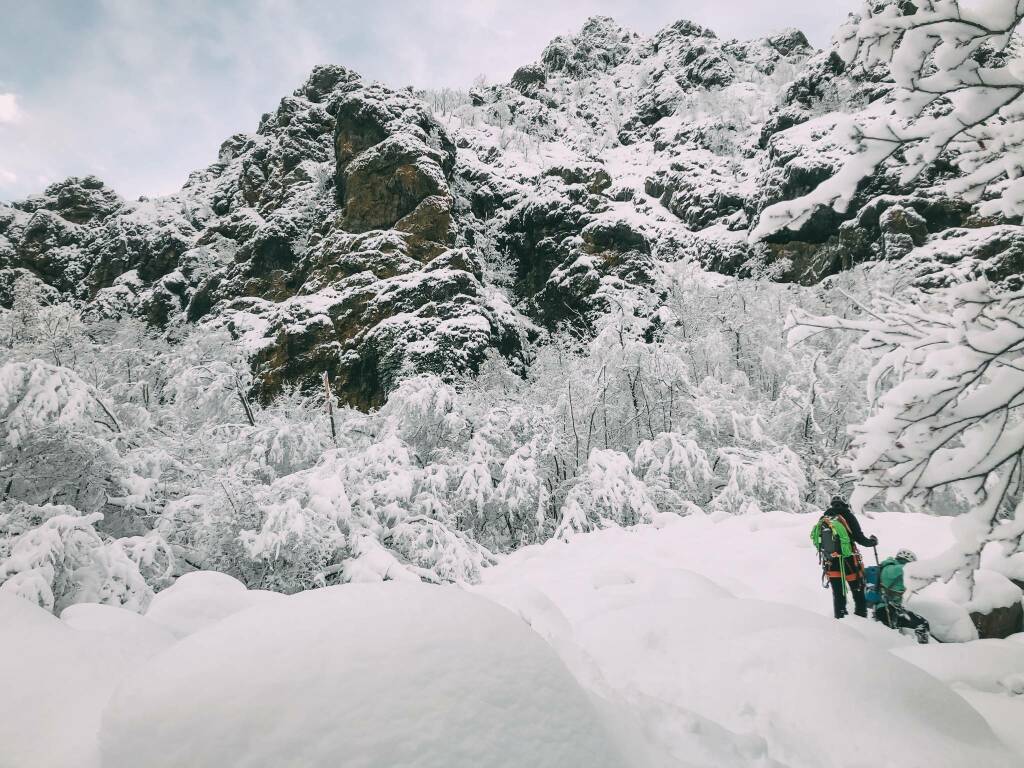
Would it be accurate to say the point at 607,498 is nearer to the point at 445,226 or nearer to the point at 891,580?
the point at 891,580


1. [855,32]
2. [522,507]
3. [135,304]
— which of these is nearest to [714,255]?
[522,507]

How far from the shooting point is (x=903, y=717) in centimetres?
199

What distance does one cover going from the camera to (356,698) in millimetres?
1321

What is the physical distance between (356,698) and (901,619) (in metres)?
4.47

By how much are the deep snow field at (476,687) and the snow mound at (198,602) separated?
0.06 feet

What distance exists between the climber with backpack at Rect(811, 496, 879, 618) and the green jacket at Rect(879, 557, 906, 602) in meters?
0.16

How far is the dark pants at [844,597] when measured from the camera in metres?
4.09

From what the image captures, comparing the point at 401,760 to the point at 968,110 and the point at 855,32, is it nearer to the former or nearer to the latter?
the point at 968,110

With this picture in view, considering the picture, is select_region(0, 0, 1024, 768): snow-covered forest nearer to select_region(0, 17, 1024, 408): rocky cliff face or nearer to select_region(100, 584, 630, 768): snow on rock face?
select_region(100, 584, 630, 768): snow on rock face

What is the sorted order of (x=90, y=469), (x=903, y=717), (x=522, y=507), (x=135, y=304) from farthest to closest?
1. (x=135, y=304)
2. (x=522, y=507)
3. (x=90, y=469)
4. (x=903, y=717)

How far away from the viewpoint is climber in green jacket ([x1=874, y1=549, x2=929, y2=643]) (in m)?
3.76

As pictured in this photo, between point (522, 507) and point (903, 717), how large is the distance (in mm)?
8481

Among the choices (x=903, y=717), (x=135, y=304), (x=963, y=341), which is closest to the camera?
(x=963, y=341)

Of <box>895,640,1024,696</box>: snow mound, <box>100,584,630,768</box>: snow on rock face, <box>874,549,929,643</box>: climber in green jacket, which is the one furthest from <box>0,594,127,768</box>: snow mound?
<box>874,549,929,643</box>: climber in green jacket
